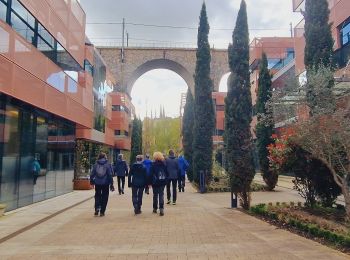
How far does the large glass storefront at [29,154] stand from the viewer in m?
12.5

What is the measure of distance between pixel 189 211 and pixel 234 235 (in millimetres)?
4262

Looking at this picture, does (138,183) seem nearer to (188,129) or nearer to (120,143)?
(188,129)

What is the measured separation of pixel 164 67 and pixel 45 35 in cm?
4768

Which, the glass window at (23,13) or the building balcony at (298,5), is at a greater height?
the building balcony at (298,5)

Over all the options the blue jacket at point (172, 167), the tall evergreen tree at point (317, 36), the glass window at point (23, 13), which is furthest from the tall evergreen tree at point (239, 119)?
the glass window at point (23, 13)

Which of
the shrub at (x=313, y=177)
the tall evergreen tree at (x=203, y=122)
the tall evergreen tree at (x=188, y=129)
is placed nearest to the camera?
the shrub at (x=313, y=177)

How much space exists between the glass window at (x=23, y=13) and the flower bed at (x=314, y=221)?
9.72 metres

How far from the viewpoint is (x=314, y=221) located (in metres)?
8.93

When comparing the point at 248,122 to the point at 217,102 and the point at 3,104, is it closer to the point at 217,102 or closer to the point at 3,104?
the point at 3,104

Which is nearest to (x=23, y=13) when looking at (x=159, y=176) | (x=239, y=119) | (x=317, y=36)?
(x=159, y=176)

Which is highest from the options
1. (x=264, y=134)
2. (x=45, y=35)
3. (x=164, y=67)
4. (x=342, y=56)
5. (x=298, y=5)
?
(x=164, y=67)

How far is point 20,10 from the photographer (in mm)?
12883

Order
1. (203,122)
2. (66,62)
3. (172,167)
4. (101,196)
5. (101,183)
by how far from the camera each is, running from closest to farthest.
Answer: (101,183)
(101,196)
(172,167)
(66,62)
(203,122)

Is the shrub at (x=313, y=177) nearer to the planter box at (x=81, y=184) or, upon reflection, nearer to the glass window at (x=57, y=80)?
the glass window at (x=57, y=80)
